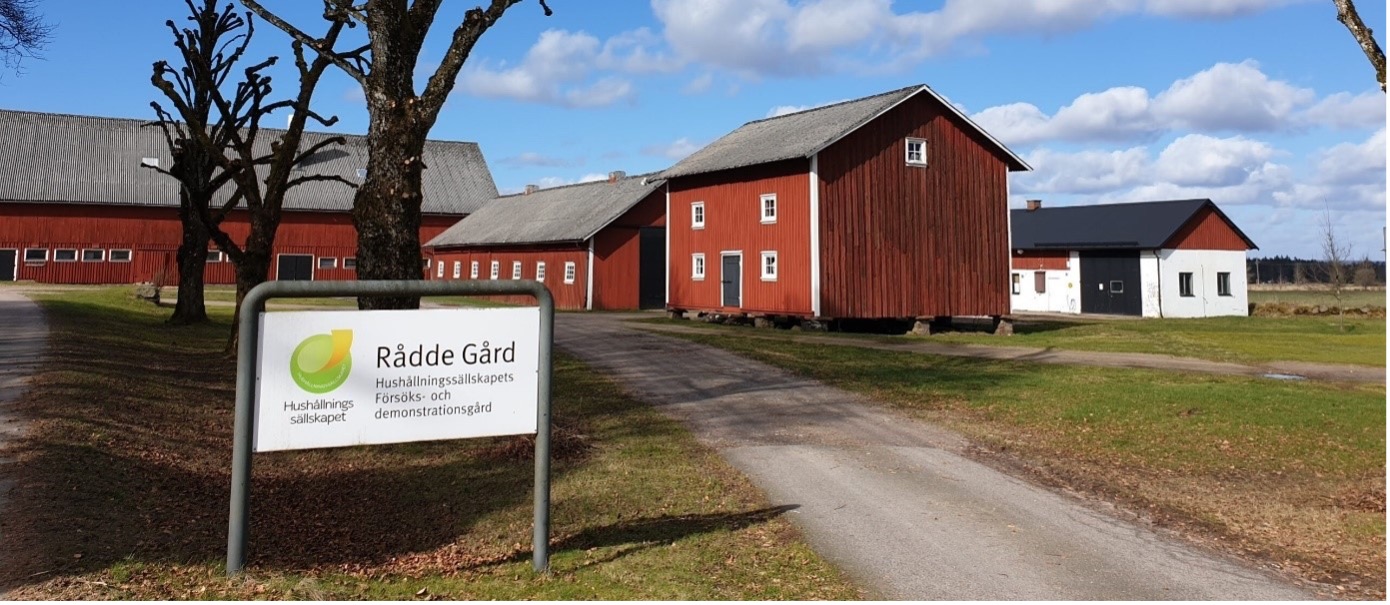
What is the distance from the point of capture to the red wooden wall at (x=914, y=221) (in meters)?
27.6

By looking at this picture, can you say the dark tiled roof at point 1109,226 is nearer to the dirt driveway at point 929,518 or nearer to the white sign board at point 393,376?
the dirt driveway at point 929,518

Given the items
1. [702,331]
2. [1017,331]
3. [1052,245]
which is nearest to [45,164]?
[702,331]

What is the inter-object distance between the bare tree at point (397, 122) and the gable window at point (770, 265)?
1953cm

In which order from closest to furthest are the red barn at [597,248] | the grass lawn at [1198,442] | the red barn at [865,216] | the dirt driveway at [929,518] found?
the dirt driveway at [929,518], the grass lawn at [1198,442], the red barn at [865,216], the red barn at [597,248]

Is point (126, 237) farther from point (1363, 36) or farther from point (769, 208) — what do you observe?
point (1363, 36)

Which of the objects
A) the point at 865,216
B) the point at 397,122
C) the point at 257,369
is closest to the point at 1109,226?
the point at 865,216

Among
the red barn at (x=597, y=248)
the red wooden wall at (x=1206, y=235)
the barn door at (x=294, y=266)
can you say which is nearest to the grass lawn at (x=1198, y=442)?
the red barn at (x=597, y=248)

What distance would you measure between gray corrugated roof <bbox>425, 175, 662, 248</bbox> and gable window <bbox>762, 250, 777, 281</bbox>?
1059cm

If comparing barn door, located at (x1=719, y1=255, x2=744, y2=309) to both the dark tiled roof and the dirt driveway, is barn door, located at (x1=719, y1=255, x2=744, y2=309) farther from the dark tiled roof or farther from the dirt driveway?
the dark tiled roof

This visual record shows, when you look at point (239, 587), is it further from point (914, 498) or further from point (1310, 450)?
point (1310, 450)

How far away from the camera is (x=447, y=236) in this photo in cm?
5162

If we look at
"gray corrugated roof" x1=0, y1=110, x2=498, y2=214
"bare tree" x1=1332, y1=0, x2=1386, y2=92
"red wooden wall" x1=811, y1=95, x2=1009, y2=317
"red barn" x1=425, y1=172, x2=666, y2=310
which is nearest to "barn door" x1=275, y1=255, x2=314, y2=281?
"gray corrugated roof" x1=0, y1=110, x2=498, y2=214

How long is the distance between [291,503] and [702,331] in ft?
60.6

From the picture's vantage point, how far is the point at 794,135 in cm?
3038
